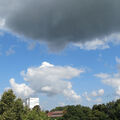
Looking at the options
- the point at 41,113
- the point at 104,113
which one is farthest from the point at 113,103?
the point at 41,113

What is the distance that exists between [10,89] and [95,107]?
346 ft

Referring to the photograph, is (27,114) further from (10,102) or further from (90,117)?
(90,117)

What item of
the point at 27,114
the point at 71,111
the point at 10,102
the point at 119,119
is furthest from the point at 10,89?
the point at 71,111

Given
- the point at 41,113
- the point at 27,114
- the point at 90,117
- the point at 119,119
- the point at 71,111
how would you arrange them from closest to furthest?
the point at 27,114 < the point at 41,113 < the point at 119,119 < the point at 90,117 < the point at 71,111

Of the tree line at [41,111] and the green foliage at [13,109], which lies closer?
the green foliage at [13,109]

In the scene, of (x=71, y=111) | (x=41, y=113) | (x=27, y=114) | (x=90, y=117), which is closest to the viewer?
(x=27, y=114)

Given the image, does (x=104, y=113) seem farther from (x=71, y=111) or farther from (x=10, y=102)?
(x=10, y=102)

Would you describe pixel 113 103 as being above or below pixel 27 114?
above

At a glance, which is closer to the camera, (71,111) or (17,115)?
(17,115)

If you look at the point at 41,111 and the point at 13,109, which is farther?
the point at 41,111

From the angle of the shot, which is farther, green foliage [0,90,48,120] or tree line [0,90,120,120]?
tree line [0,90,120,120]

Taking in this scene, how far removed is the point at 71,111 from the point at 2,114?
99.8 metres

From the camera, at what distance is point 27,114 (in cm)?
5928

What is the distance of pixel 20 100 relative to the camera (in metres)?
61.6
